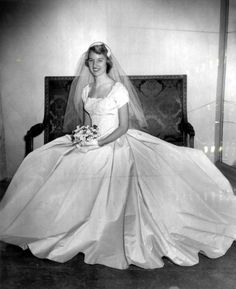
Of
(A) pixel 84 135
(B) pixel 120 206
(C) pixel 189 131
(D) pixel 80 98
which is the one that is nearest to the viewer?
(B) pixel 120 206

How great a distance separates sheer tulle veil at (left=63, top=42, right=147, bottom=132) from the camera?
270 centimetres

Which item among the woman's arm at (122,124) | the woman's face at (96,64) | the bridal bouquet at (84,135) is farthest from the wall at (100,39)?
the bridal bouquet at (84,135)

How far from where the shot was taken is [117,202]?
6.65 feet

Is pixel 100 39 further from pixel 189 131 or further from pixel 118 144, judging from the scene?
pixel 189 131

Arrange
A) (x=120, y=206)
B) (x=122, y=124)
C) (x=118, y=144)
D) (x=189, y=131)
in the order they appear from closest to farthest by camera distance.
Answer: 1. (x=120, y=206)
2. (x=118, y=144)
3. (x=122, y=124)
4. (x=189, y=131)

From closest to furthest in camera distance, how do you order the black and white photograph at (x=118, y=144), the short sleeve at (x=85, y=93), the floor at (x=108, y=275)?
the floor at (x=108, y=275), the black and white photograph at (x=118, y=144), the short sleeve at (x=85, y=93)

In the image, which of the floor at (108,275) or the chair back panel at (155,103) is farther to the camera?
the chair back panel at (155,103)

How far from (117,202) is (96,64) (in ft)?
4.38

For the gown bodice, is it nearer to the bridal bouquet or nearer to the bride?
the bride


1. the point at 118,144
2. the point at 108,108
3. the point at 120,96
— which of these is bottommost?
the point at 118,144

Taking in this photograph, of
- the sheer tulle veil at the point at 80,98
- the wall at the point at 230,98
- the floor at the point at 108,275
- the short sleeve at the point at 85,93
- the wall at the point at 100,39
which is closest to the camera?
the floor at the point at 108,275

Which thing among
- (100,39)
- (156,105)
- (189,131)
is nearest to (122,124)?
(156,105)

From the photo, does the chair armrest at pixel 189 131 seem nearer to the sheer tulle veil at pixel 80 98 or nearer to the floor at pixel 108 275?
the sheer tulle veil at pixel 80 98

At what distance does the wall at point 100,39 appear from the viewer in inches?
90.4
